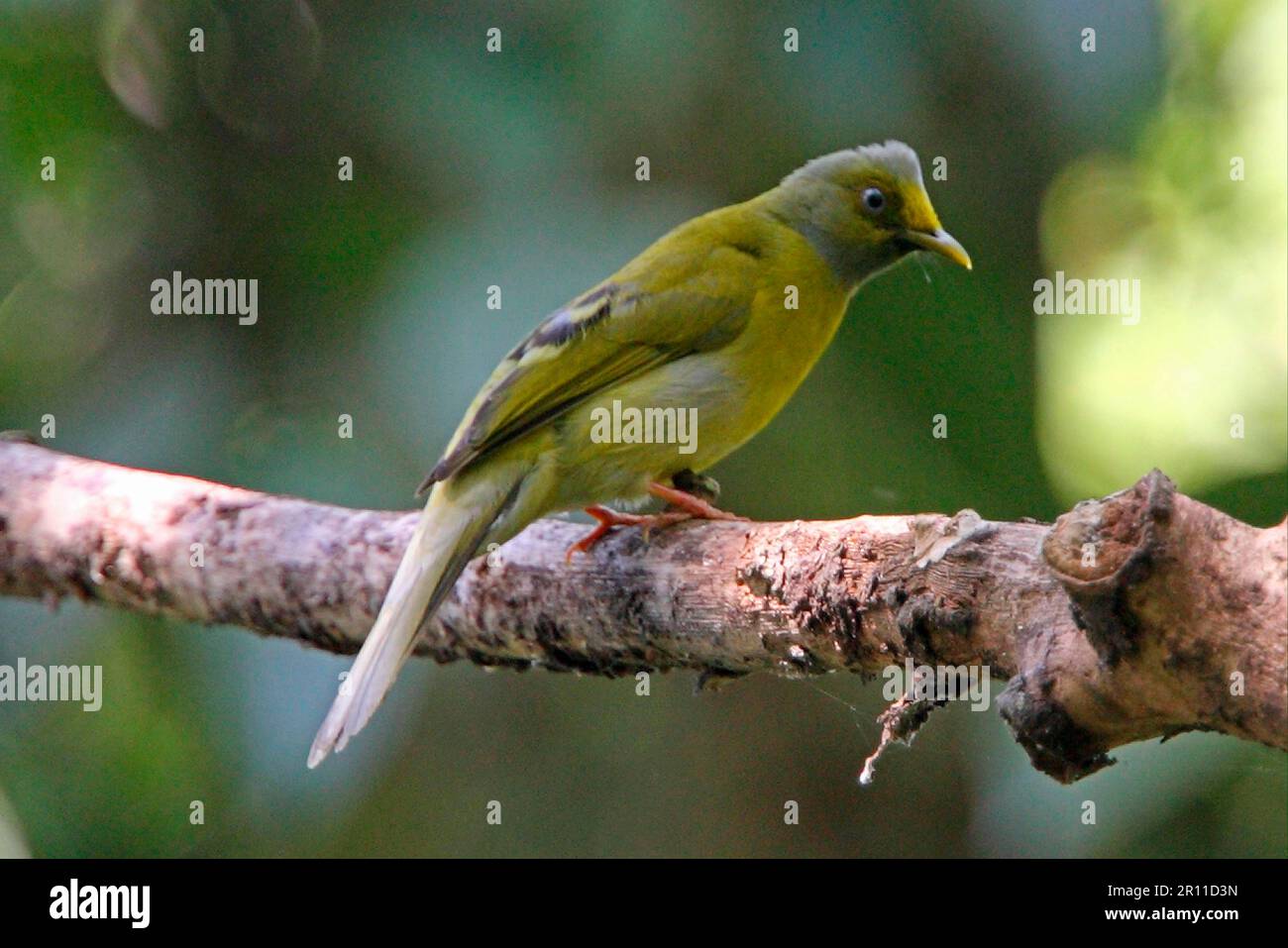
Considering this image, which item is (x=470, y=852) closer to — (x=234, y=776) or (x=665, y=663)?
(x=234, y=776)

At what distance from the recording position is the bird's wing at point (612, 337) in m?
3.35

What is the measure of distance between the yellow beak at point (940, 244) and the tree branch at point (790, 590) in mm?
1249

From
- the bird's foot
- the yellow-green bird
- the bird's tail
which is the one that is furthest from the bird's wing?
the bird's foot

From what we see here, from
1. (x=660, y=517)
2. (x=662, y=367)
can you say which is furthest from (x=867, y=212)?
(x=660, y=517)

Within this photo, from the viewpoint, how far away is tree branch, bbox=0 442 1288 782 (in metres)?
1.77

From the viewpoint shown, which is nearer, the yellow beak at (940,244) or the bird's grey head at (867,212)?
the yellow beak at (940,244)

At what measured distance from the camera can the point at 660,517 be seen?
10.6ft

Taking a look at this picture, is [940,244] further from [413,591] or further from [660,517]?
[413,591]

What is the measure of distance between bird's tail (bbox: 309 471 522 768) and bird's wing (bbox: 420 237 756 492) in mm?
145

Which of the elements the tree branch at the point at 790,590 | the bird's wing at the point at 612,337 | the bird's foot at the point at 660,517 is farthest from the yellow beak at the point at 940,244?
the tree branch at the point at 790,590

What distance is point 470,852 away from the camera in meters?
4.33

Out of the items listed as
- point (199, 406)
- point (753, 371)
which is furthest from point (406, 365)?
point (753, 371)

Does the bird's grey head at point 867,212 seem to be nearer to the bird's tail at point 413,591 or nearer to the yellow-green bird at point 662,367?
the yellow-green bird at point 662,367

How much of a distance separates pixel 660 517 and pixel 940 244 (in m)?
1.26
